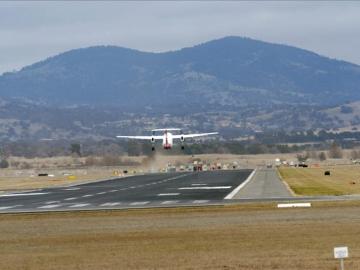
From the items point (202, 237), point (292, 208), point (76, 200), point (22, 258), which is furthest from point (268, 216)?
point (76, 200)

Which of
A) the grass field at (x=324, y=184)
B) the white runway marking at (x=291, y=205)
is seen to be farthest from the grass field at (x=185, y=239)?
the grass field at (x=324, y=184)

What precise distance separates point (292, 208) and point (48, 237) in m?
17.4

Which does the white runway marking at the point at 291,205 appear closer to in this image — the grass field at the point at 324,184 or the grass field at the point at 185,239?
the grass field at the point at 185,239

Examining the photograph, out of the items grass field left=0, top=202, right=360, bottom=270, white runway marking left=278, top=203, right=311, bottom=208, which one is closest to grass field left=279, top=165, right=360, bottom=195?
white runway marking left=278, top=203, right=311, bottom=208

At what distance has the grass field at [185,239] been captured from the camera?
104 feet

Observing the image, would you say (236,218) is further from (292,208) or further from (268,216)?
(292,208)

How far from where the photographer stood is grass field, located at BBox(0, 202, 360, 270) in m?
31.6

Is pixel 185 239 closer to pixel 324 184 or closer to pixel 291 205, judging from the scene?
pixel 291 205

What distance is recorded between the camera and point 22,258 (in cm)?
3466

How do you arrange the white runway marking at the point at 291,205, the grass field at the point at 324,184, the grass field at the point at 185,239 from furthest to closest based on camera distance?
the grass field at the point at 324,184
the white runway marking at the point at 291,205
the grass field at the point at 185,239

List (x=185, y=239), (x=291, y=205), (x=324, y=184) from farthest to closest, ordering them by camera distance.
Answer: (x=324, y=184)
(x=291, y=205)
(x=185, y=239)

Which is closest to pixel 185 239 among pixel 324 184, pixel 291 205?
pixel 291 205

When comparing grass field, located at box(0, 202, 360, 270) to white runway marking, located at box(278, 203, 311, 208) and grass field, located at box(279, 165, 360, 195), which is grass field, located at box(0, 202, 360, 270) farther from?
grass field, located at box(279, 165, 360, 195)

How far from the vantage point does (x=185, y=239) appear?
128 ft
